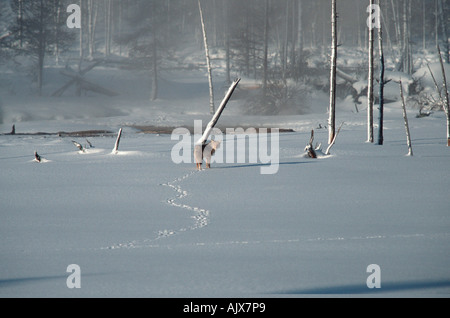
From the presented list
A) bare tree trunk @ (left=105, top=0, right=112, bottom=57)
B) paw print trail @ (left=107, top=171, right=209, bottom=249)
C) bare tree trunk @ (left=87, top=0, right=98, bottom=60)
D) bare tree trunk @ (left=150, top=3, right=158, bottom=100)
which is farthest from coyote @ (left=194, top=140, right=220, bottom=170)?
bare tree trunk @ (left=105, top=0, right=112, bottom=57)

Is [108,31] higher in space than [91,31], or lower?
higher

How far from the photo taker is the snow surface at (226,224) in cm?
461

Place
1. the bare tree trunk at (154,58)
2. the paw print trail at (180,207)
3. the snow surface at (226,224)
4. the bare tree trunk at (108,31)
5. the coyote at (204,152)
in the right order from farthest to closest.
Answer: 1. the bare tree trunk at (108,31)
2. the bare tree trunk at (154,58)
3. the coyote at (204,152)
4. the paw print trail at (180,207)
5. the snow surface at (226,224)

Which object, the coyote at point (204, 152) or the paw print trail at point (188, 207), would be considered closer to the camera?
the paw print trail at point (188, 207)

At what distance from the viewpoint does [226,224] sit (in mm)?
6805

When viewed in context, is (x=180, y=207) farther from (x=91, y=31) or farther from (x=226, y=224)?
(x=91, y=31)

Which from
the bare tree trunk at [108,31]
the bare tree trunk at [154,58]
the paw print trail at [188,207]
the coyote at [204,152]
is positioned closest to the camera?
the paw print trail at [188,207]

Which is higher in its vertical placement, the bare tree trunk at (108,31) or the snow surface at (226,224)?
the bare tree trunk at (108,31)

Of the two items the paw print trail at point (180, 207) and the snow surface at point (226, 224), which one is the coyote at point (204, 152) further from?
the paw print trail at point (180, 207)

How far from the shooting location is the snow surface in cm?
461

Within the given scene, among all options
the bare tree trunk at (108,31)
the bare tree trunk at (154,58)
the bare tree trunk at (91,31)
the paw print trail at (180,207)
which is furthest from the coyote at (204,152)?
the bare tree trunk at (108,31)

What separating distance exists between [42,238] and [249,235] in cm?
238

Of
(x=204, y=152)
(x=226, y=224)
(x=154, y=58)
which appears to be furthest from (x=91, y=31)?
(x=226, y=224)

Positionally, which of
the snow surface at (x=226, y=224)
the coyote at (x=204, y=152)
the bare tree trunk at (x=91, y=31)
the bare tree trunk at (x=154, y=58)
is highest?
the bare tree trunk at (x=91, y=31)
